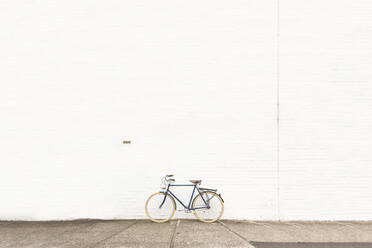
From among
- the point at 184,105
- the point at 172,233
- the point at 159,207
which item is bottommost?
the point at 172,233

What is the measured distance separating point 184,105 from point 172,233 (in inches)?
105

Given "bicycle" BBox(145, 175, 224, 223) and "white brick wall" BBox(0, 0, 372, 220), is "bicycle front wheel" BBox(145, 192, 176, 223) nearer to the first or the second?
"bicycle" BBox(145, 175, 224, 223)

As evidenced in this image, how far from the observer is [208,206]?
4.68 m

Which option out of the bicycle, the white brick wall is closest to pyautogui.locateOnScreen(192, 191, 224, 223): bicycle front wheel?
the bicycle

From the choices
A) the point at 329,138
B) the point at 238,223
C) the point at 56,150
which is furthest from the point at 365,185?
the point at 56,150

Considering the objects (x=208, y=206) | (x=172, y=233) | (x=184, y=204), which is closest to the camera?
(x=172, y=233)

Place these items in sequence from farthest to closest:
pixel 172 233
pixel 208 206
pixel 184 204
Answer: pixel 184 204
pixel 208 206
pixel 172 233

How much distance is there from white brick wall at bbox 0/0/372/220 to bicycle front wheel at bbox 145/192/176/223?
0.63ft

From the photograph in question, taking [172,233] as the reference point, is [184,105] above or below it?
above

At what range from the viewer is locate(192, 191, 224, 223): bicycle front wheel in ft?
15.4

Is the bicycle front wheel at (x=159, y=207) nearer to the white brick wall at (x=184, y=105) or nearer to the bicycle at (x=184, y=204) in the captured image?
the bicycle at (x=184, y=204)

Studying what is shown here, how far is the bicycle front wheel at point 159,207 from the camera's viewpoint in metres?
4.73

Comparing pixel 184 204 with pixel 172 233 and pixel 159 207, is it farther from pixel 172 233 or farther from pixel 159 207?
pixel 172 233

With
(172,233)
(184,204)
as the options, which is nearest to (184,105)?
(184,204)
